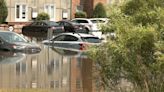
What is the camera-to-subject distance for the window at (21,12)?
62.4 meters

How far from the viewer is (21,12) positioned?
206 ft

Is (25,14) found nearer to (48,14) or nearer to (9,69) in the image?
(48,14)

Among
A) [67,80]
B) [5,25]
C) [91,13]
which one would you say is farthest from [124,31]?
[91,13]

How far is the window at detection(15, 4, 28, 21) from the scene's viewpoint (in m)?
62.4

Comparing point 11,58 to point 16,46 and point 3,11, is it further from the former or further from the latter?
point 3,11

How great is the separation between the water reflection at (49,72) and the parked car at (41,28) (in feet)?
76.8

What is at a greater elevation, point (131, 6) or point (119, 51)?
point (131, 6)

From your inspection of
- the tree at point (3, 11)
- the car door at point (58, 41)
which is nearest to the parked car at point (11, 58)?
the car door at point (58, 41)

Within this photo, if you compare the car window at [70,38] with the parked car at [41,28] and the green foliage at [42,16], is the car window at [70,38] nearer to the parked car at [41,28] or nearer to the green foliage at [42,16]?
the parked car at [41,28]

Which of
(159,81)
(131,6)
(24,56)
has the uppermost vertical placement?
(131,6)

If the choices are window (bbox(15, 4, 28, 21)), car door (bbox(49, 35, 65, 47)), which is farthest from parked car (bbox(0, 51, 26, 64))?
window (bbox(15, 4, 28, 21))

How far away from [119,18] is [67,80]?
11168mm

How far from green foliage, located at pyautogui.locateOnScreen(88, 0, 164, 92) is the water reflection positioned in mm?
7377

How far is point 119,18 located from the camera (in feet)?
29.3
